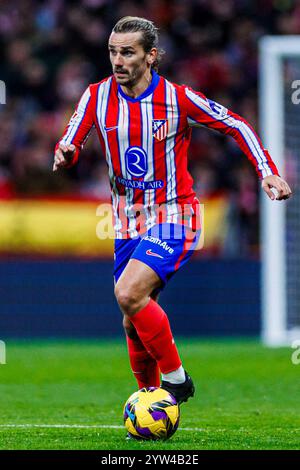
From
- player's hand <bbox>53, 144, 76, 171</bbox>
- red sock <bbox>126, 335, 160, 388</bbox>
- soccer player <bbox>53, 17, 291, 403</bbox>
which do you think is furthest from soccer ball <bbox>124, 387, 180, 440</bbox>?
player's hand <bbox>53, 144, 76, 171</bbox>

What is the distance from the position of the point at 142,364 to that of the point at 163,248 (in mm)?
785

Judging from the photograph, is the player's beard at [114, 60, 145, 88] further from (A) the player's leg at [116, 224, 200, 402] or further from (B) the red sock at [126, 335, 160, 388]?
(B) the red sock at [126, 335, 160, 388]

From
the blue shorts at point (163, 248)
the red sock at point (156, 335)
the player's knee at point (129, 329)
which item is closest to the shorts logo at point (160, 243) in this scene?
the blue shorts at point (163, 248)

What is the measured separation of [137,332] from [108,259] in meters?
7.65

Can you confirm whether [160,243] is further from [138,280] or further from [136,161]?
[136,161]

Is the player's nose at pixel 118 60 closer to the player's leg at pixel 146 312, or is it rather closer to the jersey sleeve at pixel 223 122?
the jersey sleeve at pixel 223 122

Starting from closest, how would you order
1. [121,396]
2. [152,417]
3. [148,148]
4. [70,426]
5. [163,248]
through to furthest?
[152,417] → [163,248] → [148,148] → [70,426] → [121,396]

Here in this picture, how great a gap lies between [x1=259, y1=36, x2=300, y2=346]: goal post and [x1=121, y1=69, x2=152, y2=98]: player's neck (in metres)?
6.30

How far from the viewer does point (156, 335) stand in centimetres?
588

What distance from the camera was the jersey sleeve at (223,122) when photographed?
6164 millimetres

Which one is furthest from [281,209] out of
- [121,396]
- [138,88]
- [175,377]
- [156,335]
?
[156,335]

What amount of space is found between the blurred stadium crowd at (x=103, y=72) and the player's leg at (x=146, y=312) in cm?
789

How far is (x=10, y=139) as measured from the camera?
47.2 feet
